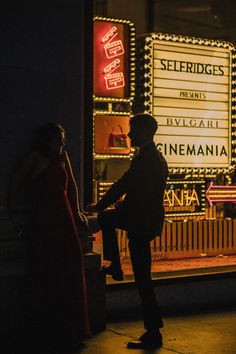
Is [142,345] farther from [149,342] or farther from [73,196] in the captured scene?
[73,196]

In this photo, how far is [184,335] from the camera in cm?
724

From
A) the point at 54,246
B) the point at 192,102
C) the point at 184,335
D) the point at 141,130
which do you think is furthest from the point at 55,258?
the point at 192,102

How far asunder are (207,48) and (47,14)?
3431 millimetres

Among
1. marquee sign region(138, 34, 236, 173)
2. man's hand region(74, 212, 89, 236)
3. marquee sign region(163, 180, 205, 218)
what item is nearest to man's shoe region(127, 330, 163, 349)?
man's hand region(74, 212, 89, 236)

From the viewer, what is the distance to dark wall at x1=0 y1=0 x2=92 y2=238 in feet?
22.6

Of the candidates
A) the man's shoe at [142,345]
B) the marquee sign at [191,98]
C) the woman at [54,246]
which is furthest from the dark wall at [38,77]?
the marquee sign at [191,98]

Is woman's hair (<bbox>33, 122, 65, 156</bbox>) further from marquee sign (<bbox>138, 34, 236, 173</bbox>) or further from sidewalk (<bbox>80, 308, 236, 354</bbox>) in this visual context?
marquee sign (<bbox>138, 34, 236, 173</bbox>)

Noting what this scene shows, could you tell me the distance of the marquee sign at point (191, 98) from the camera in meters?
9.74

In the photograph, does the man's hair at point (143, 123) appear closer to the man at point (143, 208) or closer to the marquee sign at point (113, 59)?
the man at point (143, 208)

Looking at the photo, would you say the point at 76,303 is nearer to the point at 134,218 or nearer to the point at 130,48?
the point at 134,218

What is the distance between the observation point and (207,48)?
10070mm

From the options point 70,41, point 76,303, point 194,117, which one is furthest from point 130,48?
point 76,303

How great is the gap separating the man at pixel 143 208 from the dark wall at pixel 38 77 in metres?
0.73

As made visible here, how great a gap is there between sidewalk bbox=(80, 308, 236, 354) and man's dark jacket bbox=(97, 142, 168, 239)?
3.18ft
